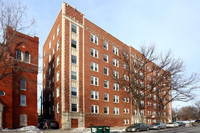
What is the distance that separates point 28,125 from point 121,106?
2266 centimetres

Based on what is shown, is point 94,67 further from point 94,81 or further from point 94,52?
point 94,52

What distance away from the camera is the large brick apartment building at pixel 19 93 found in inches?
1016

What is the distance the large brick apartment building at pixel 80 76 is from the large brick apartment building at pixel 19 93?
15.5 ft

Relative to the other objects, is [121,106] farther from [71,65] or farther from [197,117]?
[197,117]

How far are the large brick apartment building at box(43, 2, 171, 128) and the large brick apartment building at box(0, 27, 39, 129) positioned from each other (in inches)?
186

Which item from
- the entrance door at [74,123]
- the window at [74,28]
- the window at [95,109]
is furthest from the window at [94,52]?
the entrance door at [74,123]

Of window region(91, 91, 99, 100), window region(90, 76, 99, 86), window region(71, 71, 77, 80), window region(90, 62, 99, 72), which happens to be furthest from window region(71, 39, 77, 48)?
window region(91, 91, 99, 100)

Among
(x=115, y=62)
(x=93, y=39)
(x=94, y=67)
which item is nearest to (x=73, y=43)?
(x=93, y=39)

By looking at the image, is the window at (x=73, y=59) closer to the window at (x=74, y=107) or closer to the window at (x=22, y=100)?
the window at (x=74, y=107)

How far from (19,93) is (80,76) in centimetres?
1113

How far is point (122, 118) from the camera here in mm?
44406

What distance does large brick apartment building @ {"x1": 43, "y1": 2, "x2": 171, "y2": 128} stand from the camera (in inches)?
1303

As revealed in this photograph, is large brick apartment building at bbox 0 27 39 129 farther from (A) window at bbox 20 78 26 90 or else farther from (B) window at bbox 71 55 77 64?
(B) window at bbox 71 55 77 64

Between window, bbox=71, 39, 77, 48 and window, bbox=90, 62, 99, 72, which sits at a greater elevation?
window, bbox=71, 39, 77, 48
